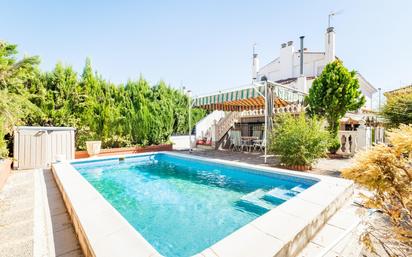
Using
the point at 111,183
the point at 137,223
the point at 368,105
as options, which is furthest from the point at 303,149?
the point at 368,105

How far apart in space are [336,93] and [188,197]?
1100cm

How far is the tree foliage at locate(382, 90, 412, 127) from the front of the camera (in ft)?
29.8

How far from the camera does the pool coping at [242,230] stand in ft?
9.16

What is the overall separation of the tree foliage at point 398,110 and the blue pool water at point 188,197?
21.3 feet

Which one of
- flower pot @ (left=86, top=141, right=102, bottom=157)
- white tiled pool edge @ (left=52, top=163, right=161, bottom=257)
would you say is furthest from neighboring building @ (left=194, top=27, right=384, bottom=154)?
flower pot @ (left=86, top=141, right=102, bottom=157)

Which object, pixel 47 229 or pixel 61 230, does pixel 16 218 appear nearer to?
pixel 47 229

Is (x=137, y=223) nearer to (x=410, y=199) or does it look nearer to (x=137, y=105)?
(x=410, y=199)

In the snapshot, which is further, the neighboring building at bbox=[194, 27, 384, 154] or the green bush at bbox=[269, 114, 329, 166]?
the neighboring building at bbox=[194, 27, 384, 154]

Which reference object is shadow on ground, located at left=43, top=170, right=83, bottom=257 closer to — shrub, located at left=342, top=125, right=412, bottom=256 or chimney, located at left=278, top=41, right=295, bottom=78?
shrub, located at left=342, top=125, right=412, bottom=256

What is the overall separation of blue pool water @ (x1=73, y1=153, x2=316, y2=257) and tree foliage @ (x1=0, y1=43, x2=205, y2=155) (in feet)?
12.2

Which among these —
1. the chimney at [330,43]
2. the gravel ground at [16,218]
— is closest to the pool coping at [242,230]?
the gravel ground at [16,218]

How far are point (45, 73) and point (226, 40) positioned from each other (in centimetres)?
1260

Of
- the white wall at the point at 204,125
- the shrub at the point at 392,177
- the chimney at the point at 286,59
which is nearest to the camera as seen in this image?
the shrub at the point at 392,177

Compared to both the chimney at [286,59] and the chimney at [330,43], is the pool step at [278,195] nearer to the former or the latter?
the chimney at [330,43]
